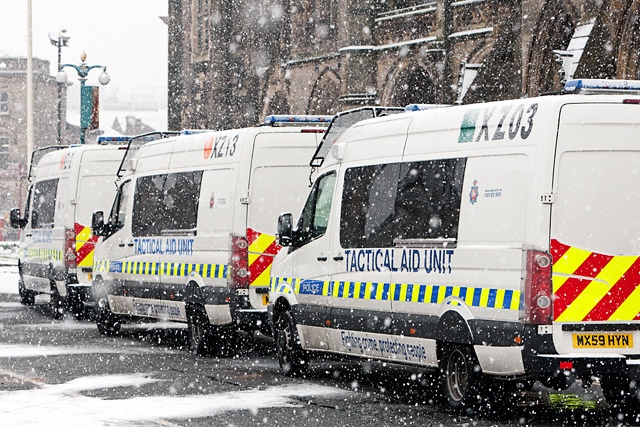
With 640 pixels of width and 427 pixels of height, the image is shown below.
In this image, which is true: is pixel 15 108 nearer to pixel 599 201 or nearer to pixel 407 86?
pixel 407 86

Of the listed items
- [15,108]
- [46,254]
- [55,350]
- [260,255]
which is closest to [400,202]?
[260,255]

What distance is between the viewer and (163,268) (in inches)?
631

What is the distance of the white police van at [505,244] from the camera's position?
9281 mm

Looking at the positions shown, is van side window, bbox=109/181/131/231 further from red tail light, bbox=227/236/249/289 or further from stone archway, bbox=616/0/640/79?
stone archway, bbox=616/0/640/79

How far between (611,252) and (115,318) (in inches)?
396

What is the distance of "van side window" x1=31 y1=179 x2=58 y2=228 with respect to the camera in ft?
71.9

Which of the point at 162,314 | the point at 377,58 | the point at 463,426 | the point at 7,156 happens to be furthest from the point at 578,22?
the point at 7,156

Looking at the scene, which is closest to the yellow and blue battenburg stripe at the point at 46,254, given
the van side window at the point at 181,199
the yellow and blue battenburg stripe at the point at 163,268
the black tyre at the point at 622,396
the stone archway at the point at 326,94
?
the yellow and blue battenburg stripe at the point at 163,268

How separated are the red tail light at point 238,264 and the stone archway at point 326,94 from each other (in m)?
24.7

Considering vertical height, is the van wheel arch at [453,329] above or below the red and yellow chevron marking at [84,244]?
below

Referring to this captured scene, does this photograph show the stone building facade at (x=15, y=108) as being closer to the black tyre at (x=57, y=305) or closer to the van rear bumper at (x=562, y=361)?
the black tyre at (x=57, y=305)

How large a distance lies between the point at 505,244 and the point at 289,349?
13.1ft

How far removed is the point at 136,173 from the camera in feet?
56.6

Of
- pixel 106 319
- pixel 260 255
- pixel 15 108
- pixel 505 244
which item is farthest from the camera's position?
pixel 15 108
